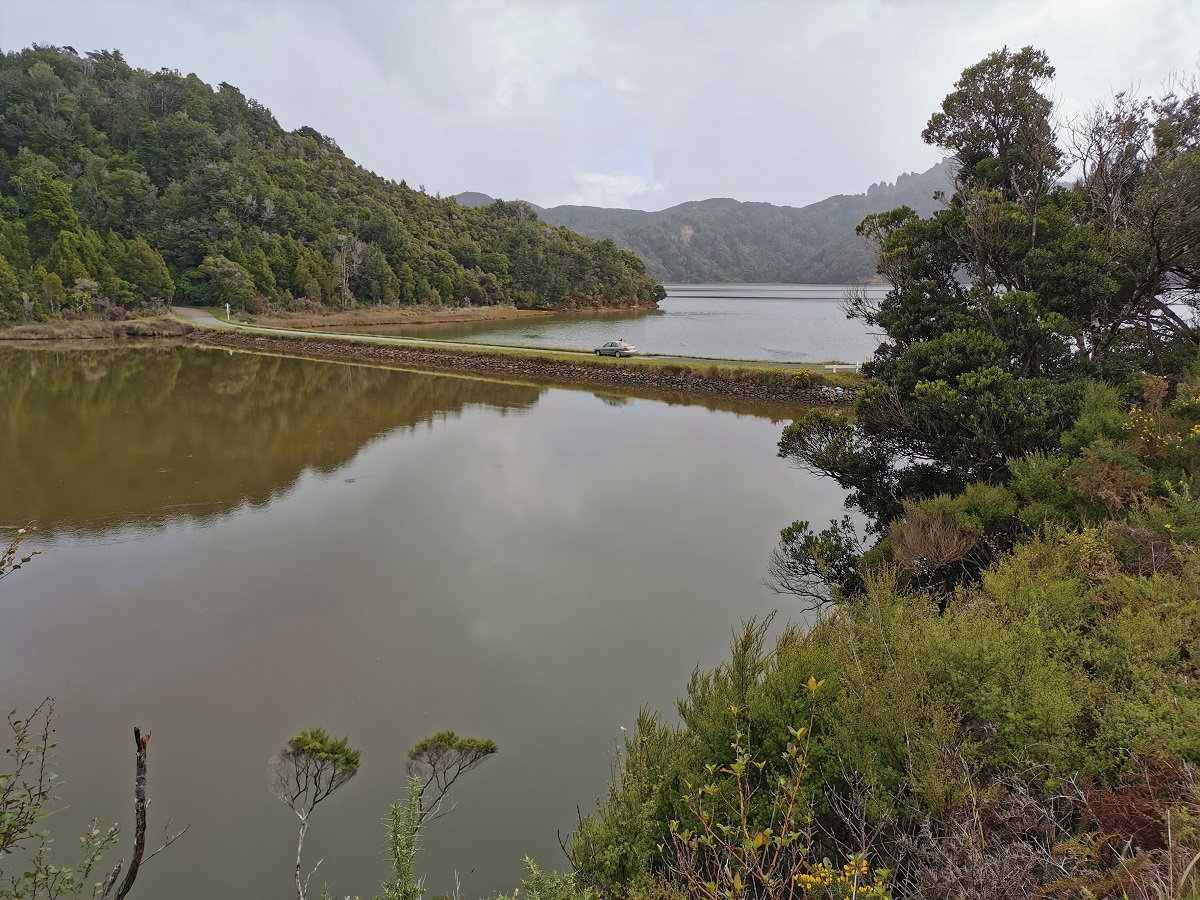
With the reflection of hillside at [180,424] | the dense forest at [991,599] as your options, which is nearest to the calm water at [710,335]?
the reflection of hillside at [180,424]

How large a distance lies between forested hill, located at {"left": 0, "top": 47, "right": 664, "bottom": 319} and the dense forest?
2187 inches

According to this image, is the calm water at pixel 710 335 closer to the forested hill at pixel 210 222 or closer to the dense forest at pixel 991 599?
the forested hill at pixel 210 222

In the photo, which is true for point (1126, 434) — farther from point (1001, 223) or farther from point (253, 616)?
point (253, 616)

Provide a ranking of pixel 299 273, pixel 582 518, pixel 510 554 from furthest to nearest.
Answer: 1. pixel 299 273
2. pixel 582 518
3. pixel 510 554

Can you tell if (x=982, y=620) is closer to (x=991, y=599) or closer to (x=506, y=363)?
(x=991, y=599)

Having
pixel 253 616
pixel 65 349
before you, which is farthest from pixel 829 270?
pixel 253 616

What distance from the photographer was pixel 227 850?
4.80m

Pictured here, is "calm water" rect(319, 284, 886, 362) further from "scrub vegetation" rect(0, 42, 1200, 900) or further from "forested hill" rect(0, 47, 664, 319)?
"scrub vegetation" rect(0, 42, 1200, 900)

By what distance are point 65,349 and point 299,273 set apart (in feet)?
80.4

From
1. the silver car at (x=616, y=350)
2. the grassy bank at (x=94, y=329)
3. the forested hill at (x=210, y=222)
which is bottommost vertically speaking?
the silver car at (x=616, y=350)

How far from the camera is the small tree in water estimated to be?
4910 millimetres

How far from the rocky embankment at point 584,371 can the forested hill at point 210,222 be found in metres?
16.3

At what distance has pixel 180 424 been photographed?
61.4ft

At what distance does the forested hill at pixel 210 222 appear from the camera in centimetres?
4869
